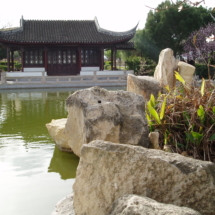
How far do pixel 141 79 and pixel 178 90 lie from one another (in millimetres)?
1141

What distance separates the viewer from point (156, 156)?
2348mm

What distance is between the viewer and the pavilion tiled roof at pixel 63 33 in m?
21.3

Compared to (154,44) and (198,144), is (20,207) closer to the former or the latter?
(198,144)

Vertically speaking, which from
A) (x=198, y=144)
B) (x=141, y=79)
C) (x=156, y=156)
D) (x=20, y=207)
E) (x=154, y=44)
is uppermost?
(x=154, y=44)

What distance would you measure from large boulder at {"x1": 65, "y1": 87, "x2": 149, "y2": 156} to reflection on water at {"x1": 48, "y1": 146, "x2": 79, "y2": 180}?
0.25 metres

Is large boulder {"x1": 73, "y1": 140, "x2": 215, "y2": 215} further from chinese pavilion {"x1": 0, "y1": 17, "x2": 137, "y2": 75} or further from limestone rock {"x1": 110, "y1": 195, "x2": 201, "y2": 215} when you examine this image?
chinese pavilion {"x1": 0, "y1": 17, "x2": 137, "y2": 75}

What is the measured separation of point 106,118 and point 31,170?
1.29 metres

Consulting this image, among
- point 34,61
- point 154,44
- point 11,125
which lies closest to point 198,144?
point 11,125

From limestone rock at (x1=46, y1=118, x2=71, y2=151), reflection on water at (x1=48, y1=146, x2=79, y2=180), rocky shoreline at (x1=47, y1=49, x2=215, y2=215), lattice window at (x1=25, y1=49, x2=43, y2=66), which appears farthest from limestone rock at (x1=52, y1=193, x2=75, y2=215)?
lattice window at (x1=25, y1=49, x2=43, y2=66)

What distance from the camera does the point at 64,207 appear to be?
3195 millimetres

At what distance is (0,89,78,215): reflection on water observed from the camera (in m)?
3.53

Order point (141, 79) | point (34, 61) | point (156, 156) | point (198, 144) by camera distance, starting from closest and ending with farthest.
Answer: point (156, 156) → point (198, 144) → point (141, 79) → point (34, 61)

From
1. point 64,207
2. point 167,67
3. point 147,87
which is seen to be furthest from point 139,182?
point 167,67

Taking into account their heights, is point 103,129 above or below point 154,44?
below
